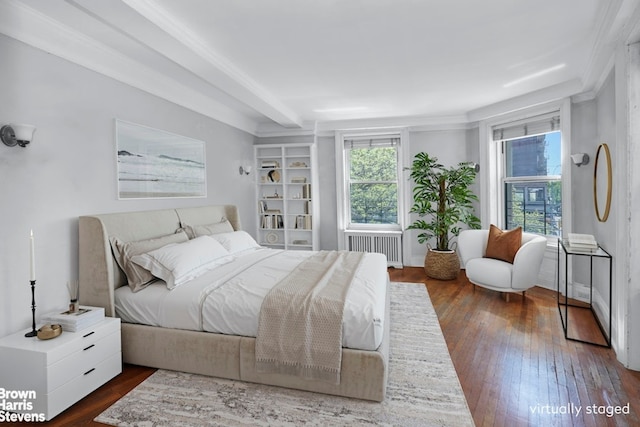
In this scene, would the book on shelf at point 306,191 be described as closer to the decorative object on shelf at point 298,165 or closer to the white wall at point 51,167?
the decorative object on shelf at point 298,165

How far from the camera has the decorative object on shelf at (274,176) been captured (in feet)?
18.5

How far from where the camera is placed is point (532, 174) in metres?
4.55

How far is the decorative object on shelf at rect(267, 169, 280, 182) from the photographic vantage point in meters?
5.63

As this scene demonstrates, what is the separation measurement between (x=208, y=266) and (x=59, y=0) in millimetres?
2143

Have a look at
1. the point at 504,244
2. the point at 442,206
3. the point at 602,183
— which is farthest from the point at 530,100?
the point at 504,244

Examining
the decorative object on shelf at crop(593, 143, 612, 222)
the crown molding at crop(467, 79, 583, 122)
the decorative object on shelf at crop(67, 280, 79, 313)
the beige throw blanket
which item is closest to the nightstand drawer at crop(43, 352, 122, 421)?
the decorative object on shelf at crop(67, 280, 79, 313)

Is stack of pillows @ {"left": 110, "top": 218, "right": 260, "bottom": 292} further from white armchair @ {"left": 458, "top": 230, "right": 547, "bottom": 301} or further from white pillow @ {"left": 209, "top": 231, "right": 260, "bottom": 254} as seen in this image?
white armchair @ {"left": 458, "top": 230, "right": 547, "bottom": 301}

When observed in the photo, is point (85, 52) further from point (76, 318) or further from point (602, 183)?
point (602, 183)

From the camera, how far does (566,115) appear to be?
154 inches

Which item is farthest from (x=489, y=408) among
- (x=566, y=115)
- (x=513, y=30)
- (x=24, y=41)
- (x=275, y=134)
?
(x=275, y=134)

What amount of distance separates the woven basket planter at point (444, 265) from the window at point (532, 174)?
1019 mm

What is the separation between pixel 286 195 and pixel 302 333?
3.68m

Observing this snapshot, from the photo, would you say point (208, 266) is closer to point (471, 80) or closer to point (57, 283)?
point (57, 283)

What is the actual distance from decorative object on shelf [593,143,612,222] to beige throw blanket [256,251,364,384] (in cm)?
277
